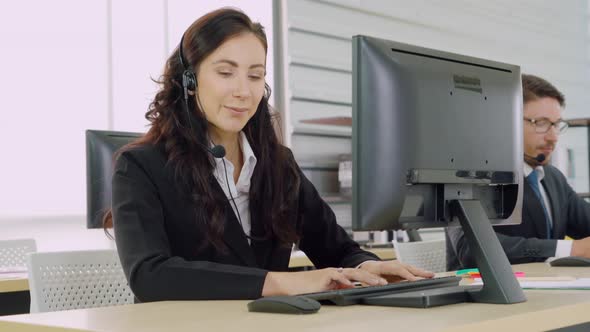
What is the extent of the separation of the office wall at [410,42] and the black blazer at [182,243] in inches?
138

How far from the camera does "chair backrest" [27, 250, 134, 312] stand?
2.12 m

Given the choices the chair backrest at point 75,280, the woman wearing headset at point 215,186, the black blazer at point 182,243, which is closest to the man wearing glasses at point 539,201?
the black blazer at point 182,243

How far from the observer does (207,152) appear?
209cm

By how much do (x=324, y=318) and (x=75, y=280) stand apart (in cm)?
105

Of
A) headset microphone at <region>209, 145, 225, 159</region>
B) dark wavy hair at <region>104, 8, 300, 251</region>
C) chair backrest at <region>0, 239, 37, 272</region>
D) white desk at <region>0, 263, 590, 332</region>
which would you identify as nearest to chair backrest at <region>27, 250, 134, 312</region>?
dark wavy hair at <region>104, 8, 300, 251</region>

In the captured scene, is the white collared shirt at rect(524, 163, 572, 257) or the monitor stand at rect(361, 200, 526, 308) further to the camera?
the white collared shirt at rect(524, 163, 572, 257)

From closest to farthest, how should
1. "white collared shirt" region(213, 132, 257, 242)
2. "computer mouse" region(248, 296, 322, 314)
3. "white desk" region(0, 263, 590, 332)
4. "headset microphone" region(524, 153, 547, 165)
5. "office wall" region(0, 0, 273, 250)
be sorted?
"white desk" region(0, 263, 590, 332), "computer mouse" region(248, 296, 322, 314), "white collared shirt" region(213, 132, 257, 242), "headset microphone" region(524, 153, 547, 165), "office wall" region(0, 0, 273, 250)

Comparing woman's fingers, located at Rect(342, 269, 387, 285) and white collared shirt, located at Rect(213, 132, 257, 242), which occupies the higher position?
white collared shirt, located at Rect(213, 132, 257, 242)

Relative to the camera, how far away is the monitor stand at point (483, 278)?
59.5 inches

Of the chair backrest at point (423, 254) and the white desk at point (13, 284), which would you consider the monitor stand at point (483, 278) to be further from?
the white desk at point (13, 284)

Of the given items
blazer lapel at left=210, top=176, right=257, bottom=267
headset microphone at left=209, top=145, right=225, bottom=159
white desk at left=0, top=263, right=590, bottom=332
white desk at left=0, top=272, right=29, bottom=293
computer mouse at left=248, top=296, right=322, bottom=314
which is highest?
headset microphone at left=209, top=145, right=225, bottom=159

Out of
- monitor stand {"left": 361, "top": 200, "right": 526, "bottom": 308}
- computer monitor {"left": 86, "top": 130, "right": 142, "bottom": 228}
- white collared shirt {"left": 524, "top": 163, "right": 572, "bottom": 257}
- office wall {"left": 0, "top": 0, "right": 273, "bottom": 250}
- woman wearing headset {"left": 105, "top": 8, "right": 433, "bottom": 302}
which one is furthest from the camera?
office wall {"left": 0, "top": 0, "right": 273, "bottom": 250}

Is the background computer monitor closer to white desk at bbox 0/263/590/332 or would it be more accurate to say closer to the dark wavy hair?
white desk at bbox 0/263/590/332

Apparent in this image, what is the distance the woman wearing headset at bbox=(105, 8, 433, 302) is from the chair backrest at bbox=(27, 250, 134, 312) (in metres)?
0.13
